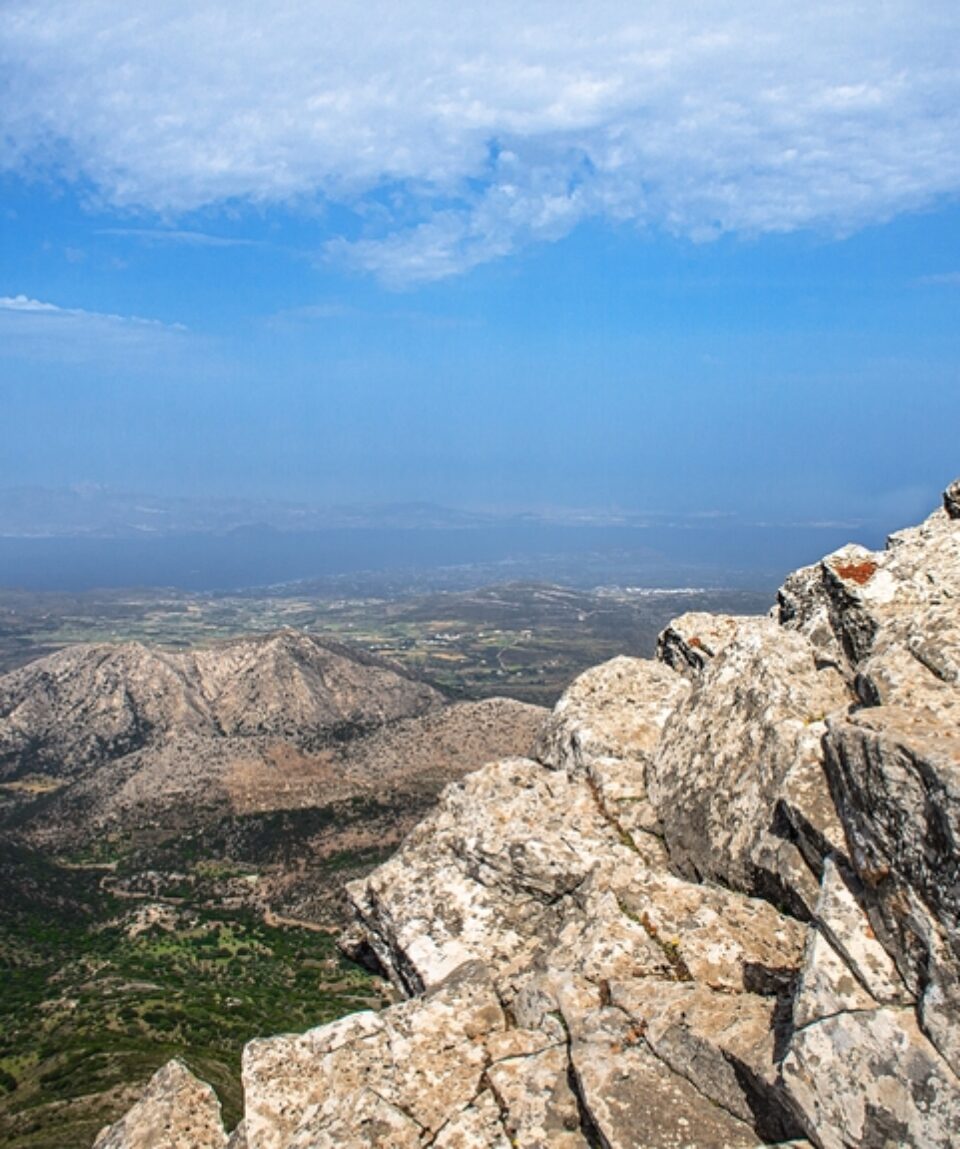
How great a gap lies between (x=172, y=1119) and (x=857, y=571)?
45.0ft

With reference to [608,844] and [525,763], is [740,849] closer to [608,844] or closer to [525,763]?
[608,844]

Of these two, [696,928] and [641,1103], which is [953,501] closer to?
[696,928]

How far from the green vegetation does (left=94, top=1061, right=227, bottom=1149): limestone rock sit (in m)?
17.1

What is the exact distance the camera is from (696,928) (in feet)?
35.3

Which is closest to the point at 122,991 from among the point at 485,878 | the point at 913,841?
the point at 485,878

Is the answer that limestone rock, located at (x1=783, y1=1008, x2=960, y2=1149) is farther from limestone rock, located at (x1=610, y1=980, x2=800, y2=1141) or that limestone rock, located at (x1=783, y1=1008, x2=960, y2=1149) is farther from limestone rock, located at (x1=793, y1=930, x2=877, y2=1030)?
limestone rock, located at (x1=610, y1=980, x2=800, y2=1141)

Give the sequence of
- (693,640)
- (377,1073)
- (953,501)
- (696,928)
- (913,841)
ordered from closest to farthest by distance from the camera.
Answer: (913,841)
(377,1073)
(696,928)
(953,501)
(693,640)

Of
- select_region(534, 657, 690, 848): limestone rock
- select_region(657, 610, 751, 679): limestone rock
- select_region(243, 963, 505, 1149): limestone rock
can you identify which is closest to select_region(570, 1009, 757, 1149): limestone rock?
select_region(243, 963, 505, 1149): limestone rock

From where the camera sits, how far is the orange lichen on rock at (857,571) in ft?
44.9

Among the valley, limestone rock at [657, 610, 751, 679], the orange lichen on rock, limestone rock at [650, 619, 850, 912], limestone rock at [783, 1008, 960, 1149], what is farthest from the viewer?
the valley

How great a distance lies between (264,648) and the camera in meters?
118

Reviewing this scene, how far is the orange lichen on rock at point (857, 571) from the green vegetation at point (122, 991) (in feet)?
86.3

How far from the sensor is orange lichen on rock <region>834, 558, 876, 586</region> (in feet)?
44.9

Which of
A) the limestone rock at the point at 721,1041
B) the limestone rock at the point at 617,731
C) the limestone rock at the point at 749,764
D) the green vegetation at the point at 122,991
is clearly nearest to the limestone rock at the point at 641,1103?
the limestone rock at the point at 721,1041
